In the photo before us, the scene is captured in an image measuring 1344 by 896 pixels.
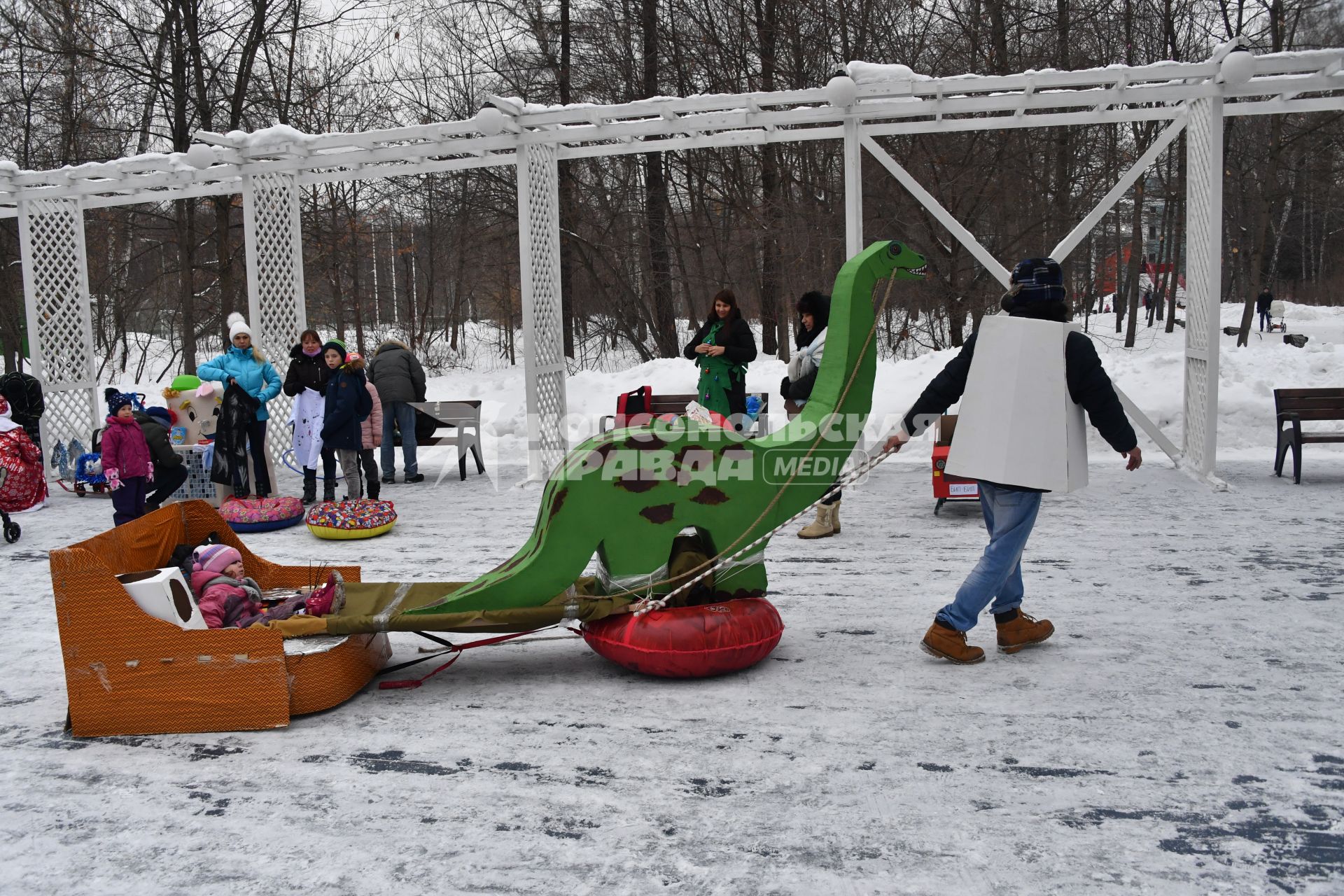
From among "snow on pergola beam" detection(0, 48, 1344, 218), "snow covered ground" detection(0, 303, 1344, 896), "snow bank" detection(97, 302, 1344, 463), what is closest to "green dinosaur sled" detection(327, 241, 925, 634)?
"snow covered ground" detection(0, 303, 1344, 896)

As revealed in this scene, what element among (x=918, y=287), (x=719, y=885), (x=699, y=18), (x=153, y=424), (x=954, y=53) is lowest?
(x=719, y=885)

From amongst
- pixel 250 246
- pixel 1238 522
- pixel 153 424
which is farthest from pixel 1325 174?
pixel 153 424

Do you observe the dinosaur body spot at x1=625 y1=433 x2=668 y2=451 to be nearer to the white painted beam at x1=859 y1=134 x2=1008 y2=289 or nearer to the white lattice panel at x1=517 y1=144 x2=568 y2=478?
the white lattice panel at x1=517 y1=144 x2=568 y2=478

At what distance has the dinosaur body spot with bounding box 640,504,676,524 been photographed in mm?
4605

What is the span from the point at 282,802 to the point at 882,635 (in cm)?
289

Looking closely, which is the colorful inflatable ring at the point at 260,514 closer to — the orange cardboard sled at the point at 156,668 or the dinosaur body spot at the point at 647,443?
the orange cardboard sled at the point at 156,668

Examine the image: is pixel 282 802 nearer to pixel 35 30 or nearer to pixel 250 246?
pixel 250 246

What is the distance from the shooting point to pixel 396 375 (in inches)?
416

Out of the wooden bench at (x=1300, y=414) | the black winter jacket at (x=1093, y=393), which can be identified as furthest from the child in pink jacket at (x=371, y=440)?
the wooden bench at (x=1300, y=414)

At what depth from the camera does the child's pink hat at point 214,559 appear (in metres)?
4.80

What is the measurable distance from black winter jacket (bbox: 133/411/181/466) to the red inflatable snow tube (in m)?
4.98

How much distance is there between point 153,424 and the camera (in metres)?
8.10

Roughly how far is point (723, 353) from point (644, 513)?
12.1 feet

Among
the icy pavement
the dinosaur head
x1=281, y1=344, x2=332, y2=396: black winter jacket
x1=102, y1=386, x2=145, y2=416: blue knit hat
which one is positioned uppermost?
the dinosaur head
